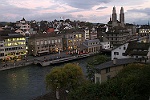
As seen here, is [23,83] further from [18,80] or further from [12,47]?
[12,47]

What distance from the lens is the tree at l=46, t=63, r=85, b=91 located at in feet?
66.1

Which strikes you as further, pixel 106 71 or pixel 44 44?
pixel 44 44

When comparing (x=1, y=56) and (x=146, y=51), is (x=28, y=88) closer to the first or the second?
(x=146, y=51)

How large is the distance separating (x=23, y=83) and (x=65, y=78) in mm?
8606

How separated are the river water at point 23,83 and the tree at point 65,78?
3.15m

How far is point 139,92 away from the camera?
→ 44.8ft

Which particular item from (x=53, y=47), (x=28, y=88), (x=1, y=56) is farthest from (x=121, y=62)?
(x=53, y=47)

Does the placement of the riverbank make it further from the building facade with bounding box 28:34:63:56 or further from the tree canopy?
the building facade with bounding box 28:34:63:56

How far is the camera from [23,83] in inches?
1079

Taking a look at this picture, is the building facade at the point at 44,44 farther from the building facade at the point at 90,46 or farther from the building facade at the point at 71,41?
the building facade at the point at 90,46

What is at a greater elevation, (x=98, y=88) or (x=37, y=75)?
(x=98, y=88)

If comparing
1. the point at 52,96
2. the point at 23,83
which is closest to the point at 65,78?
the point at 52,96

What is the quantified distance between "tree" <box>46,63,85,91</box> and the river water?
315 centimetres

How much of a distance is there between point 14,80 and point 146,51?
50.3 ft
